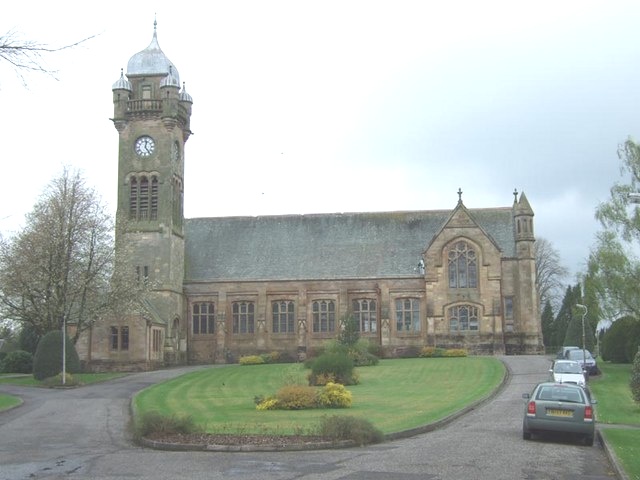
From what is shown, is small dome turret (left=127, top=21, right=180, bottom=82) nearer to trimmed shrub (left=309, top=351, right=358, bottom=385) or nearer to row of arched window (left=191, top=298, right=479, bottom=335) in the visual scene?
row of arched window (left=191, top=298, right=479, bottom=335)

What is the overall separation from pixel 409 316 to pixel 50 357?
26.5 metres

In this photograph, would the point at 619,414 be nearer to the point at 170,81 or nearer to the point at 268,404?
the point at 268,404

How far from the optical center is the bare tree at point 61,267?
145 ft

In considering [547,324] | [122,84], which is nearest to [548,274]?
[547,324]

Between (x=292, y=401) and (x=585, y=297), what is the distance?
2332 centimetres

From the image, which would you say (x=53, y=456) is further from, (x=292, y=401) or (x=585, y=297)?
(x=585, y=297)

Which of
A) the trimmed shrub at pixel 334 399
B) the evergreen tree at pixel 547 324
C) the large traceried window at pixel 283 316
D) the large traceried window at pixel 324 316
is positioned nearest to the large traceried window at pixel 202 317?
the large traceried window at pixel 283 316

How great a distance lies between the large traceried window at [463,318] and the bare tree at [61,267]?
23.2 m

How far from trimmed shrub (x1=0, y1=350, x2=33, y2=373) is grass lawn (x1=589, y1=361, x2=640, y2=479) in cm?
3880

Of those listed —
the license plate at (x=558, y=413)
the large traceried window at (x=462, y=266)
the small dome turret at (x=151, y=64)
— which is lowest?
the license plate at (x=558, y=413)

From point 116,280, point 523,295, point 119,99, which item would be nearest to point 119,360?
point 116,280

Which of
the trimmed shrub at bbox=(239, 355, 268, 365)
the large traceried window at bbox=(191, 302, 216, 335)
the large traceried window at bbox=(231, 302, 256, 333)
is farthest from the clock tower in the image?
the trimmed shrub at bbox=(239, 355, 268, 365)

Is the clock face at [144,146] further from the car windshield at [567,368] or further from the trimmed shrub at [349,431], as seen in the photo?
the trimmed shrub at [349,431]

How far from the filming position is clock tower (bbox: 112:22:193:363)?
5750 cm
